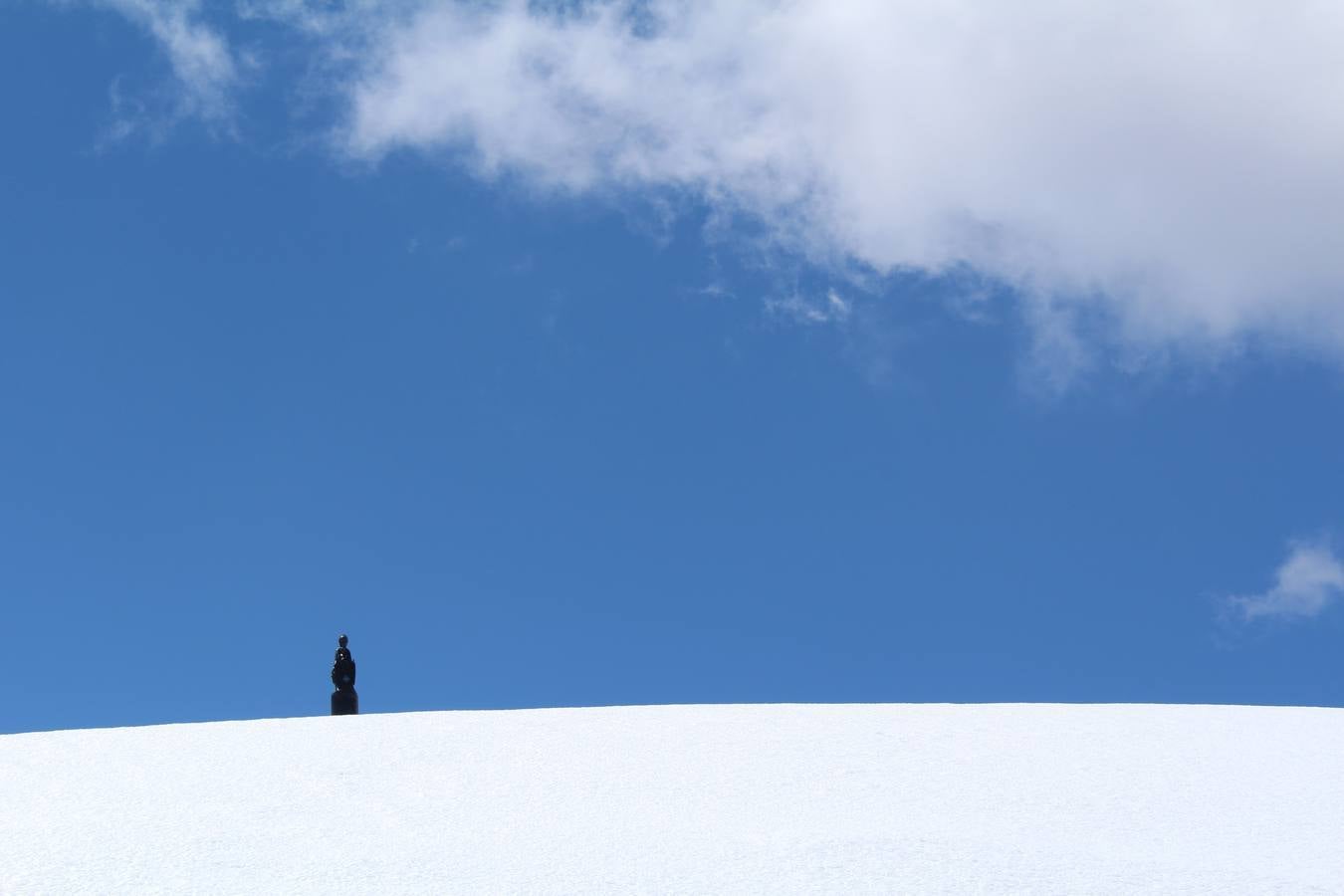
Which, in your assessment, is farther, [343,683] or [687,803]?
[343,683]

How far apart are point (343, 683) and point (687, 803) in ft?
27.1

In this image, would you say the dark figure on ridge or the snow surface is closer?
the snow surface

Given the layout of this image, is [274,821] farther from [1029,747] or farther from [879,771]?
[1029,747]

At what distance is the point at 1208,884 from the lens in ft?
32.4

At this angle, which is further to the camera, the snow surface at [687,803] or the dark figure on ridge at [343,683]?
the dark figure on ridge at [343,683]

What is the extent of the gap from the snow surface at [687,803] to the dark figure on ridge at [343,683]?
243 cm

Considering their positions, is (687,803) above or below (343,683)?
below

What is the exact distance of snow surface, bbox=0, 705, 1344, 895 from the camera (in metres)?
9.98

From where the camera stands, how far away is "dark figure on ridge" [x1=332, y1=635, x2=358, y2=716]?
60.9 ft

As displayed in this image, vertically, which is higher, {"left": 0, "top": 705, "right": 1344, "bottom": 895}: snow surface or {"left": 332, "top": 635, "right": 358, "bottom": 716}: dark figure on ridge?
{"left": 332, "top": 635, "right": 358, "bottom": 716}: dark figure on ridge

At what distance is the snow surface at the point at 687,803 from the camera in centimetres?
998

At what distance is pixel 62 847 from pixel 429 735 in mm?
4509

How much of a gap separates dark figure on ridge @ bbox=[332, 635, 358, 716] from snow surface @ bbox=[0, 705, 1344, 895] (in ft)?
7.97

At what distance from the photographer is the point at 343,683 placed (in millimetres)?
18688
